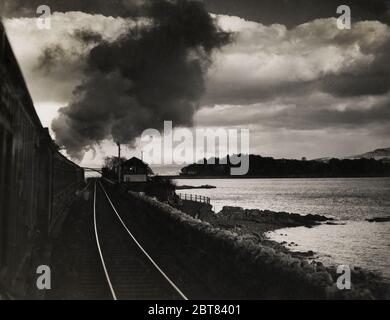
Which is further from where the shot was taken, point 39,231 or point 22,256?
point 39,231

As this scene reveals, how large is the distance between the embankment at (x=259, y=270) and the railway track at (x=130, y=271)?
1.73 metres

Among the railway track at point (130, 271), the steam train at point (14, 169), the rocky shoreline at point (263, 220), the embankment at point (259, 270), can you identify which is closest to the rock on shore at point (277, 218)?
the rocky shoreline at point (263, 220)

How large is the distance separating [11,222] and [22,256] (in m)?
2.18

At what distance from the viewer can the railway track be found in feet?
35.6

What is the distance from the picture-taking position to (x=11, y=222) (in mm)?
7129

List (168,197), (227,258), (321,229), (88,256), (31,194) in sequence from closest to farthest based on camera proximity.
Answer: (31,194), (227,258), (88,256), (321,229), (168,197)

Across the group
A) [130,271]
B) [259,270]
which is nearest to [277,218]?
A: [130,271]

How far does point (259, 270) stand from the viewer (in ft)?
34.6

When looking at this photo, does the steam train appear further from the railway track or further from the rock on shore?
the rock on shore

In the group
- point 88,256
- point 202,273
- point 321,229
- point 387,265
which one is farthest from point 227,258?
point 321,229

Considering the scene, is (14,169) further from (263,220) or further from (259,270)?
(263,220)

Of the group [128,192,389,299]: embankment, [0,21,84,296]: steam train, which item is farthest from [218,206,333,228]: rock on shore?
[0,21,84,296]: steam train
